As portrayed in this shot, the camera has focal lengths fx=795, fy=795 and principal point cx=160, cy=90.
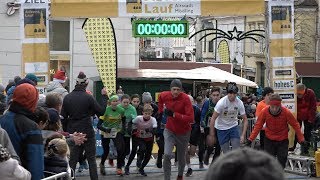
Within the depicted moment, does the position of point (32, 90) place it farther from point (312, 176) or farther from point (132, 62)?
point (132, 62)

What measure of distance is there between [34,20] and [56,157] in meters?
7.78

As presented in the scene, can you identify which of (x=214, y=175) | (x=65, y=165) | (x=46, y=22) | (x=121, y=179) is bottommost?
(x=121, y=179)

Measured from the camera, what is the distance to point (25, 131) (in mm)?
6980

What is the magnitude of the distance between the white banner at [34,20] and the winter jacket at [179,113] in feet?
11.6

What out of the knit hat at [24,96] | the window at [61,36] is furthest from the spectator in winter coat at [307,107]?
the window at [61,36]

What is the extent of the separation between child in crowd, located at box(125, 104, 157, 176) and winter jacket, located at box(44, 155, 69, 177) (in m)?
6.99

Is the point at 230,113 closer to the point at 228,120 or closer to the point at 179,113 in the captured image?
the point at 228,120

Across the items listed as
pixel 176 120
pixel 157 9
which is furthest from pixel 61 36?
pixel 176 120

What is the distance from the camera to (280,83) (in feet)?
50.1

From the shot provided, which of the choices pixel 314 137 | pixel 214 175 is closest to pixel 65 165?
pixel 214 175

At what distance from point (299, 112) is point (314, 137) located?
5.61ft

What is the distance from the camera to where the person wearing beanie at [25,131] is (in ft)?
22.7

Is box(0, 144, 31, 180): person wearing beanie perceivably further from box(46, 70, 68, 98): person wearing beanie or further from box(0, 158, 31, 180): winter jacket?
box(46, 70, 68, 98): person wearing beanie

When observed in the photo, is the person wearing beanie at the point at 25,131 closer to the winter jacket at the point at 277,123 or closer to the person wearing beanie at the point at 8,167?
the person wearing beanie at the point at 8,167
